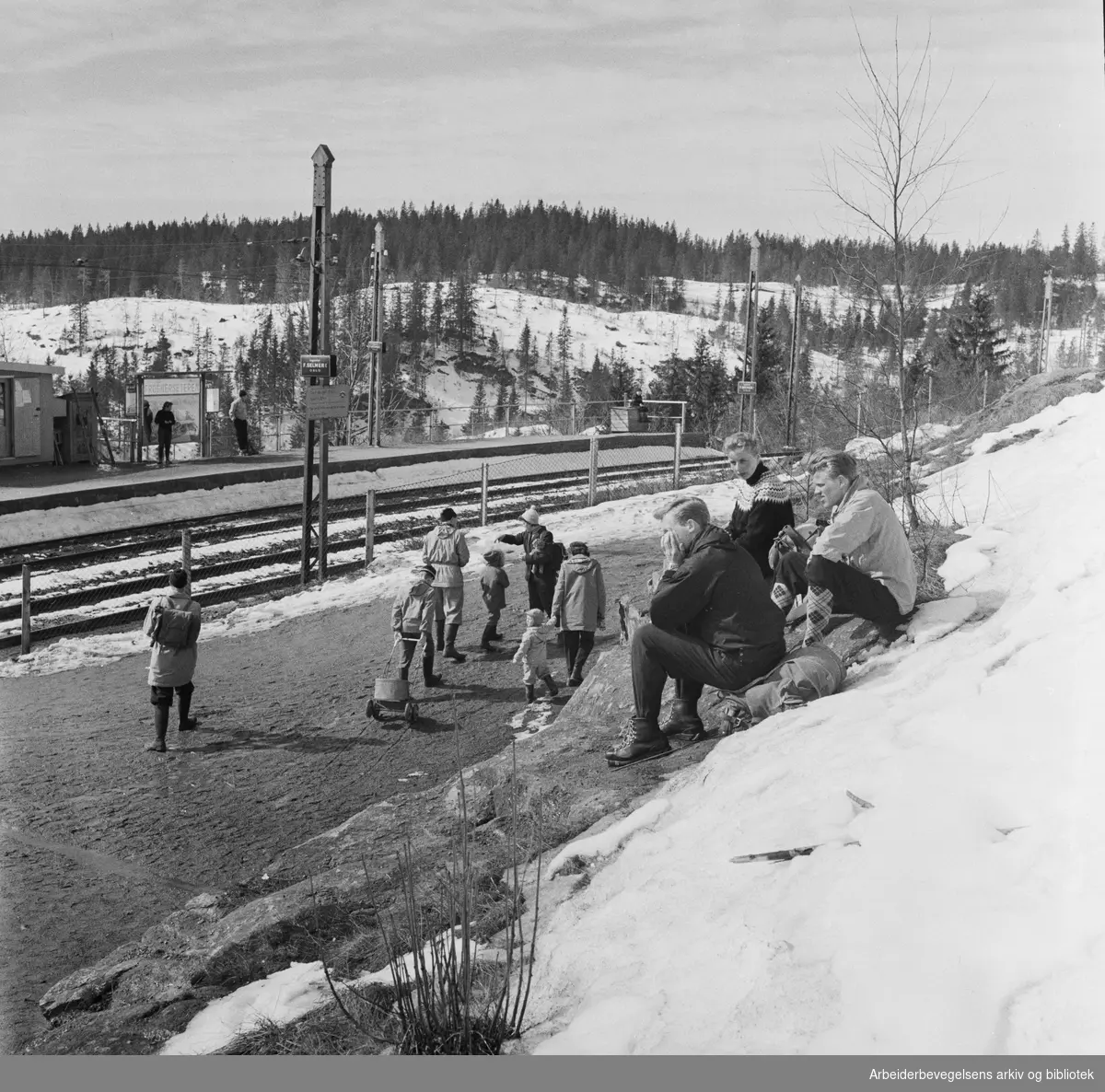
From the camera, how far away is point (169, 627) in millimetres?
9398

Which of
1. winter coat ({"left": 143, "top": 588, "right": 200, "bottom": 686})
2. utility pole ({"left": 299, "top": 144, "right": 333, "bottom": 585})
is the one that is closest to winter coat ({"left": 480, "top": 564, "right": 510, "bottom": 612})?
winter coat ({"left": 143, "top": 588, "right": 200, "bottom": 686})

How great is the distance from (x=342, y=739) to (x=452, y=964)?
6.35 m

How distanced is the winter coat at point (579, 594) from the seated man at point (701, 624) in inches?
149

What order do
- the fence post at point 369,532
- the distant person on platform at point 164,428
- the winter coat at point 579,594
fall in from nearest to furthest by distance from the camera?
the winter coat at point 579,594 < the fence post at point 369,532 < the distant person on platform at point 164,428

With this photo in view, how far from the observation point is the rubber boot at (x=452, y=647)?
11227mm

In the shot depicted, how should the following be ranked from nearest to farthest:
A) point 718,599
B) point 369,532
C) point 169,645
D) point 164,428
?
point 718,599 → point 169,645 → point 369,532 → point 164,428

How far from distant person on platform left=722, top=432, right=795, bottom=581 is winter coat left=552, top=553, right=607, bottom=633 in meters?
2.24

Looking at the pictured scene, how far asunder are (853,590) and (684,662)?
3.45ft

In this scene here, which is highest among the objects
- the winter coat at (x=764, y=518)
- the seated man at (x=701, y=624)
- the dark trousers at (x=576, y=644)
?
the winter coat at (x=764, y=518)

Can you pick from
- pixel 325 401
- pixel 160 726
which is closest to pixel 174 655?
pixel 160 726

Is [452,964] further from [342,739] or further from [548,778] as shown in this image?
[342,739]

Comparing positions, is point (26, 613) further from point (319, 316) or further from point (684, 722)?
point (684, 722)

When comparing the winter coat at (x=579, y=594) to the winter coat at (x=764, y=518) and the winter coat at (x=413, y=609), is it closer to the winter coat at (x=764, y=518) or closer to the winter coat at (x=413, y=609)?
the winter coat at (x=413, y=609)

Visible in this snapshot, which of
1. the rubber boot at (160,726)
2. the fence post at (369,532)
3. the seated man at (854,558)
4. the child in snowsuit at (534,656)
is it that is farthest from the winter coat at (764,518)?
the fence post at (369,532)
